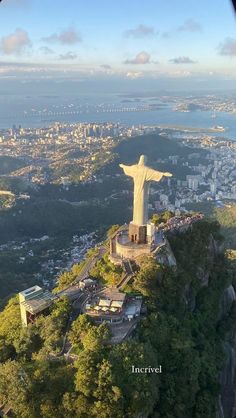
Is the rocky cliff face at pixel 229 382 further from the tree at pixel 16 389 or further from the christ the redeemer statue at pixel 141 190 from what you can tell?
the tree at pixel 16 389

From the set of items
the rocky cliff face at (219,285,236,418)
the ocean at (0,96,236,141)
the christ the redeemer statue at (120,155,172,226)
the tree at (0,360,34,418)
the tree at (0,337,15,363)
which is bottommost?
the ocean at (0,96,236,141)

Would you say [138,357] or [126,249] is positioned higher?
[126,249]

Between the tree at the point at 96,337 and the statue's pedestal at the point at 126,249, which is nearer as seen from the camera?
the tree at the point at 96,337

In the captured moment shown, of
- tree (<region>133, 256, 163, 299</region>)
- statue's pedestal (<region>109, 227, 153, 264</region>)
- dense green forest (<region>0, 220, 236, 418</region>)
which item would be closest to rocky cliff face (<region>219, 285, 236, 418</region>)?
dense green forest (<region>0, 220, 236, 418</region>)

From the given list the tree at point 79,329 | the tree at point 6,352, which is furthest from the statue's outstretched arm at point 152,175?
the tree at point 6,352

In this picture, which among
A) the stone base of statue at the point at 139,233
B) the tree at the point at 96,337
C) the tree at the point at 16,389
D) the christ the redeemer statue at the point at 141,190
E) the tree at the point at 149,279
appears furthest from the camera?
the stone base of statue at the point at 139,233

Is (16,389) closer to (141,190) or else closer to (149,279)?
(149,279)

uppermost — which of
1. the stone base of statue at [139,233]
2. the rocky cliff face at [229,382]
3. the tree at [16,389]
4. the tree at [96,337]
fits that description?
the stone base of statue at [139,233]

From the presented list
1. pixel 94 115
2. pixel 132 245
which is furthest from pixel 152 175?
pixel 94 115

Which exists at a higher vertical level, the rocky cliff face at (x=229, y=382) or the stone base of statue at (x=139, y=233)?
the stone base of statue at (x=139, y=233)

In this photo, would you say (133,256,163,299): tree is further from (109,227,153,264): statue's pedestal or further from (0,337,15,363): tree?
(0,337,15,363): tree
